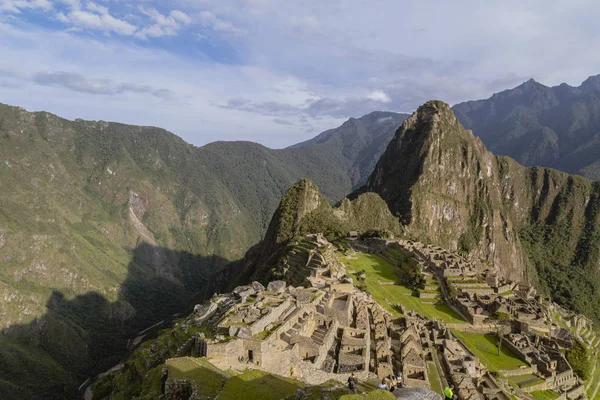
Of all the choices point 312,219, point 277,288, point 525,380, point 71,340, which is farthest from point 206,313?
point 71,340

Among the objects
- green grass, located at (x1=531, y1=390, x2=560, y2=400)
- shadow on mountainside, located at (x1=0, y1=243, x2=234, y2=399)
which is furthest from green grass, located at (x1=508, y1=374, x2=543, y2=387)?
shadow on mountainside, located at (x1=0, y1=243, x2=234, y2=399)

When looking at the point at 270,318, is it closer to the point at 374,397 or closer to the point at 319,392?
the point at 319,392

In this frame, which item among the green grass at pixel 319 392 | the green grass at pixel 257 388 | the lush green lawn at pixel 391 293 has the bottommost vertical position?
the lush green lawn at pixel 391 293

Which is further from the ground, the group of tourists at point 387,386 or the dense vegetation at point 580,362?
A: the group of tourists at point 387,386

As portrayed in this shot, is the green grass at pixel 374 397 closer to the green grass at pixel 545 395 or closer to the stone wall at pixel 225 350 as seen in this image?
the stone wall at pixel 225 350

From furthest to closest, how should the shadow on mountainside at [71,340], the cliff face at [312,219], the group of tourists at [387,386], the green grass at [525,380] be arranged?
the cliff face at [312,219] < the shadow on mountainside at [71,340] < the green grass at [525,380] < the group of tourists at [387,386]

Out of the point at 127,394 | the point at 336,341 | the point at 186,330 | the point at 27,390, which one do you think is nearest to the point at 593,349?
the point at 336,341

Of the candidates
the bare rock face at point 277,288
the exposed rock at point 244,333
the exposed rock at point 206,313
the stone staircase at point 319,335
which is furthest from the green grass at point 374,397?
the bare rock face at point 277,288
